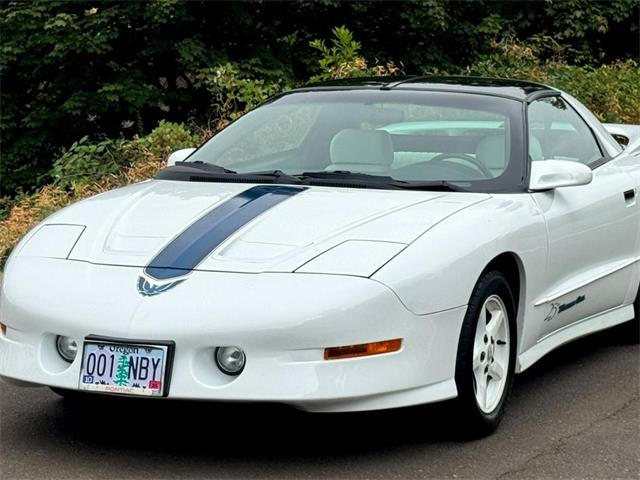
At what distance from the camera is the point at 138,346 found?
4.31 m

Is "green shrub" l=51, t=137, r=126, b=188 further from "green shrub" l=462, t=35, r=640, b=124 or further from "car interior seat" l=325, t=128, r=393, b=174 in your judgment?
"car interior seat" l=325, t=128, r=393, b=174

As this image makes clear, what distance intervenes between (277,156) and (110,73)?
1537 cm

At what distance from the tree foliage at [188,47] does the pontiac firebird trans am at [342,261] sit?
13449mm

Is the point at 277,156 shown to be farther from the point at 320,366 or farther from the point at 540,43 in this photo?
the point at 540,43

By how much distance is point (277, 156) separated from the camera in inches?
239

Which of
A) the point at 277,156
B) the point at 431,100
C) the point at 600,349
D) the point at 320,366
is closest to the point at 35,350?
the point at 320,366

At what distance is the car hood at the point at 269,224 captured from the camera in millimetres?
4586

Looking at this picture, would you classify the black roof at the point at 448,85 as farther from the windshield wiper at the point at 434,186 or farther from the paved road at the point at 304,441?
the paved road at the point at 304,441

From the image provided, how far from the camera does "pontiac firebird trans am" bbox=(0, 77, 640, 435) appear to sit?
14.1 feet

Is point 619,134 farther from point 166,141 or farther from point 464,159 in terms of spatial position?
→ point 166,141

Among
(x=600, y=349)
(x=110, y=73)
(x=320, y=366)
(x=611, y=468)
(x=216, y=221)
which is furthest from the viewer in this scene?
(x=110, y=73)

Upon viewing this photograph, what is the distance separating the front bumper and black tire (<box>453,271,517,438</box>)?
74mm

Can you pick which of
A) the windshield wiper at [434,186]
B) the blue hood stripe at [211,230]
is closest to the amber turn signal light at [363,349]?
the blue hood stripe at [211,230]

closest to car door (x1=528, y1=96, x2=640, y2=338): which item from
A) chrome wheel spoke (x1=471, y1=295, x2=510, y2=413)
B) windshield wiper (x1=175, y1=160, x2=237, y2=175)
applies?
chrome wheel spoke (x1=471, y1=295, x2=510, y2=413)
